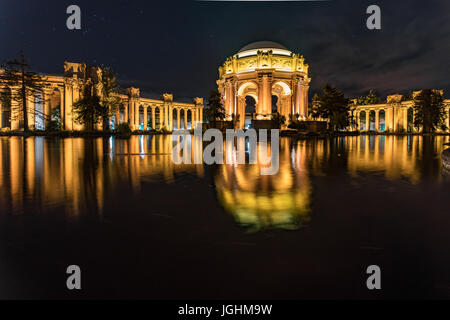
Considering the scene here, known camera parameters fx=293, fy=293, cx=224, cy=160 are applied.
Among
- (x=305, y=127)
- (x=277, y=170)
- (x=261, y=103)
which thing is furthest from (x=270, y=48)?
(x=277, y=170)

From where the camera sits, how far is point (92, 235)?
3957mm

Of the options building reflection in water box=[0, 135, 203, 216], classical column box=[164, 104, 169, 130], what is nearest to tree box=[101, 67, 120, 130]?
classical column box=[164, 104, 169, 130]

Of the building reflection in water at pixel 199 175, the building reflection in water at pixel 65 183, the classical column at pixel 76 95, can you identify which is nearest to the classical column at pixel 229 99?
the classical column at pixel 76 95

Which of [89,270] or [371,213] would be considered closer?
[89,270]

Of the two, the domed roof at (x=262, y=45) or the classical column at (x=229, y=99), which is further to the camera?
the classical column at (x=229, y=99)

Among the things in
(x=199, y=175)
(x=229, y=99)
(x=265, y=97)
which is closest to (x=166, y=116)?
(x=229, y=99)

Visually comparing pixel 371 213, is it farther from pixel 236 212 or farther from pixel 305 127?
pixel 305 127

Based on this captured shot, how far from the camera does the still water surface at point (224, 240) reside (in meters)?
2.81

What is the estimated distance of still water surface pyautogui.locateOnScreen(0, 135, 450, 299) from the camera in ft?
9.22

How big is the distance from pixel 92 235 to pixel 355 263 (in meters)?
3.30

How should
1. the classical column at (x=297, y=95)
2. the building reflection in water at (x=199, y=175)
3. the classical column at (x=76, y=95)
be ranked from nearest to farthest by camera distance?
the building reflection in water at (x=199, y=175) < the classical column at (x=76, y=95) < the classical column at (x=297, y=95)

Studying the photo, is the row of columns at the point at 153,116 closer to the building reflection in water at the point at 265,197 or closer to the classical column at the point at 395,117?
the classical column at the point at 395,117

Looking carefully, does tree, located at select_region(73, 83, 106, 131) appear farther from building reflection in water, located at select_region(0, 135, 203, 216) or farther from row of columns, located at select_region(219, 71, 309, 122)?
row of columns, located at select_region(219, 71, 309, 122)
